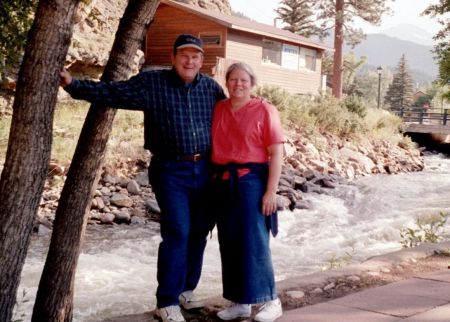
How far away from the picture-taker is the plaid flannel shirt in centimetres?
397

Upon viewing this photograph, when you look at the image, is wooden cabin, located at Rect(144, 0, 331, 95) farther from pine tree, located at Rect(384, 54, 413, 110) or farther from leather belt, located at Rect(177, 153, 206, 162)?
pine tree, located at Rect(384, 54, 413, 110)

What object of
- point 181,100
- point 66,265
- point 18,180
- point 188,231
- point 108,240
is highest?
point 181,100

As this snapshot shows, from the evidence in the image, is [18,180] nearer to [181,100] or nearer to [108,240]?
[181,100]

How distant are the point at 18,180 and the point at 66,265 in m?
1.02

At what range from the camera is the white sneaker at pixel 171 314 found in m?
4.05

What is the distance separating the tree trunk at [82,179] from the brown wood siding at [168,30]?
22837 mm

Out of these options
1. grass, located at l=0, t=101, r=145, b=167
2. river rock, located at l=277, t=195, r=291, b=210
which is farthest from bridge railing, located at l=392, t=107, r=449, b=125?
river rock, located at l=277, t=195, r=291, b=210

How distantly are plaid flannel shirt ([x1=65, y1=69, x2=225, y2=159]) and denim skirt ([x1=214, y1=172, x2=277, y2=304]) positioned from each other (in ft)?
1.14

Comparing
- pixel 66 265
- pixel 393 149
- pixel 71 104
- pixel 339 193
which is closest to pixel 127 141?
pixel 71 104

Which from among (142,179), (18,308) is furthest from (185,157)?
(142,179)

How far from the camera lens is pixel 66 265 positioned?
170 inches

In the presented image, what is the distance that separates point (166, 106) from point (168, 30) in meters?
24.8

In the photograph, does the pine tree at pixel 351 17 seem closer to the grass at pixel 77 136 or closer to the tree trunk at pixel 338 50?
the tree trunk at pixel 338 50

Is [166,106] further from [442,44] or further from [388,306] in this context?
[442,44]
